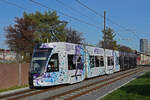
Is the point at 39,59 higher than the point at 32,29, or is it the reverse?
the point at 32,29

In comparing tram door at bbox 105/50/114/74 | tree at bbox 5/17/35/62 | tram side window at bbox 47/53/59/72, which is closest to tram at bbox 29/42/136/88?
tram side window at bbox 47/53/59/72

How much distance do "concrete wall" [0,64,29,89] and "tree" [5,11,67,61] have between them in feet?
86.0

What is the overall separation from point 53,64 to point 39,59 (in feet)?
3.28

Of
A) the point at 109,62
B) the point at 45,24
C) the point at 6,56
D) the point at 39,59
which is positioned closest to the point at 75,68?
the point at 39,59

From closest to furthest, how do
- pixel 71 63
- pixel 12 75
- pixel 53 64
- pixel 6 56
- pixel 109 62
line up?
pixel 53 64 < pixel 12 75 < pixel 6 56 < pixel 71 63 < pixel 109 62

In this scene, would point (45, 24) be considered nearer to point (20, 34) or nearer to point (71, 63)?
point (20, 34)

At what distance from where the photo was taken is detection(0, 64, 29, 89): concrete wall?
51.9 ft

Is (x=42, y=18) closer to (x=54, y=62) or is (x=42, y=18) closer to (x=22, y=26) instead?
(x=22, y=26)

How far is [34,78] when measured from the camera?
1495cm

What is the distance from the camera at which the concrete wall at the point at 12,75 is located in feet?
51.9

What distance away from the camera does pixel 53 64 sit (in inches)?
612

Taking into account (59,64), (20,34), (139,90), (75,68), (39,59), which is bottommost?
(139,90)

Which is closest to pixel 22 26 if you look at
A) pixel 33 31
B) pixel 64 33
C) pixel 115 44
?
pixel 33 31

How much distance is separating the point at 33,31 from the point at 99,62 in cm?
2629
